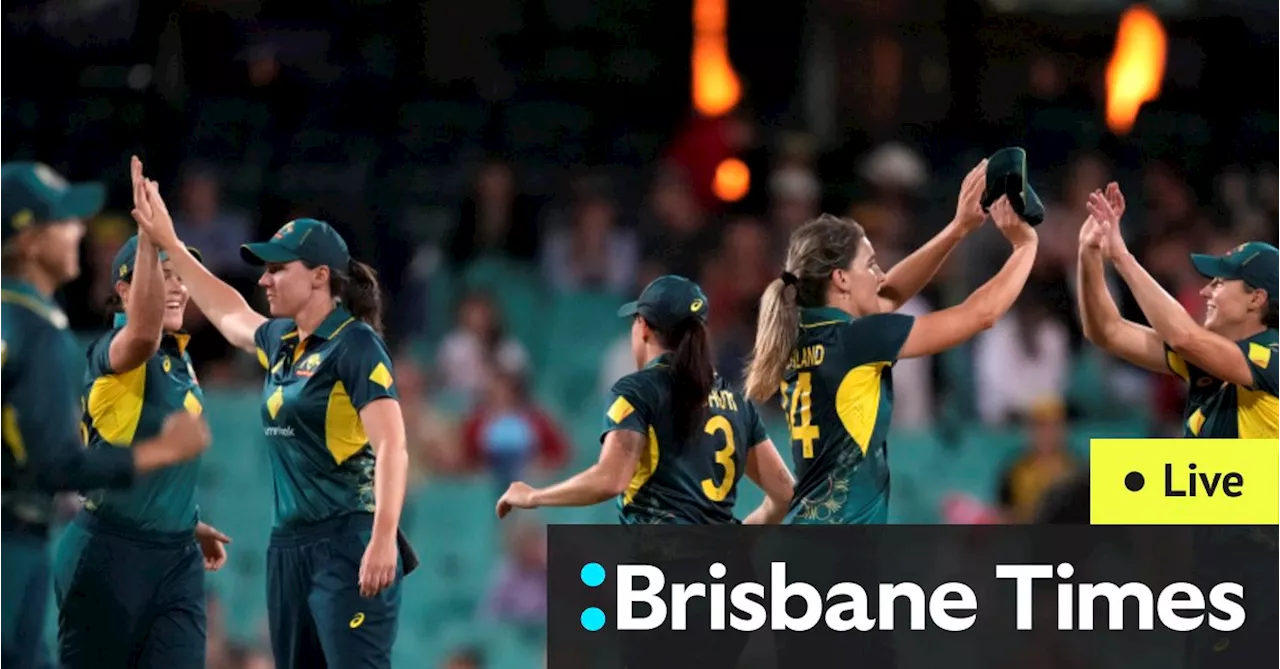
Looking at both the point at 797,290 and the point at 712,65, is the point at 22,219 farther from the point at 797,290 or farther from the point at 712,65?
the point at 712,65

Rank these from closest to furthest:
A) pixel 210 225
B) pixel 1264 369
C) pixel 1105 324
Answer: pixel 1264 369 → pixel 1105 324 → pixel 210 225

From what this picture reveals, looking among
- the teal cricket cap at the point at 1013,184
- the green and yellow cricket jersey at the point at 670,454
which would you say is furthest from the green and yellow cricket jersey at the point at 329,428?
the teal cricket cap at the point at 1013,184

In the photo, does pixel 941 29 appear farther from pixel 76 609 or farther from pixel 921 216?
pixel 76 609

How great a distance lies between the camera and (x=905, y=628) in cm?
690

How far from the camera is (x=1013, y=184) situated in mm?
6785

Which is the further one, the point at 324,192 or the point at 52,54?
the point at 52,54

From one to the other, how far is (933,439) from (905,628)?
4.38 meters

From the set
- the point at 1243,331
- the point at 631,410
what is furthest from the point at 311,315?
the point at 1243,331

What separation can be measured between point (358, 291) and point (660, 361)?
1.08 m

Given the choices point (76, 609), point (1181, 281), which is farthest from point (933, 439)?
point (76, 609)

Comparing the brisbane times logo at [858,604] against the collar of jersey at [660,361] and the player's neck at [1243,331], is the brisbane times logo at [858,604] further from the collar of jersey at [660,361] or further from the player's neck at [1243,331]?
the player's neck at [1243,331]

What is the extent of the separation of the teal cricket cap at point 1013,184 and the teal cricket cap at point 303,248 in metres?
2.22

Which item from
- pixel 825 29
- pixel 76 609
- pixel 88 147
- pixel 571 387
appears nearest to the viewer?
pixel 76 609

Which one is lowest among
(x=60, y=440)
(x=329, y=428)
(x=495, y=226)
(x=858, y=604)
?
(x=858, y=604)
